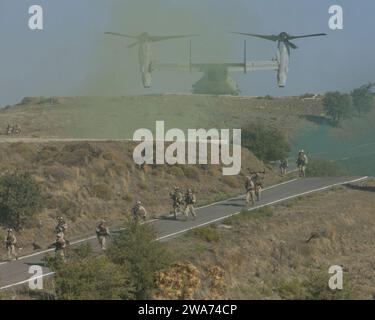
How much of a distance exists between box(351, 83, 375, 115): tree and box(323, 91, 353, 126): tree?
8355 millimetres

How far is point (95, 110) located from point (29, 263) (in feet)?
236

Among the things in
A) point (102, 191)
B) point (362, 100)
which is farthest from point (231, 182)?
point (362, 100)

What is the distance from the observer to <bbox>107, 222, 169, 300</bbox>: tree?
28188 mm

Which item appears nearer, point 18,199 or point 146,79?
point 18,199

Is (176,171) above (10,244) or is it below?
above

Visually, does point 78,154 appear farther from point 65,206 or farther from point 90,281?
point 90,281

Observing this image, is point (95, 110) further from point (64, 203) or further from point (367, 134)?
point (64, 203)

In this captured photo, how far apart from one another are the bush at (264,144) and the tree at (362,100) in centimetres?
7401

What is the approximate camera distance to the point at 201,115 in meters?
112

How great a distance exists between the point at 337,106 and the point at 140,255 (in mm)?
100951

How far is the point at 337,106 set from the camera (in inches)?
5017

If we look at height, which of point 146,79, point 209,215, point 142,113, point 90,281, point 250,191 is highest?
point 142,113

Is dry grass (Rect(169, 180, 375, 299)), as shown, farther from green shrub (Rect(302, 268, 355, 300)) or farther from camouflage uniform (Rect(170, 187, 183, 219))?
camouflage uniform (Rect(170, 187, 183, 219))

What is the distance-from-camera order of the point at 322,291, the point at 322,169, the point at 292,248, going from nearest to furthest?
the point at 322,291
the point at 292,248
the point at 322,169
